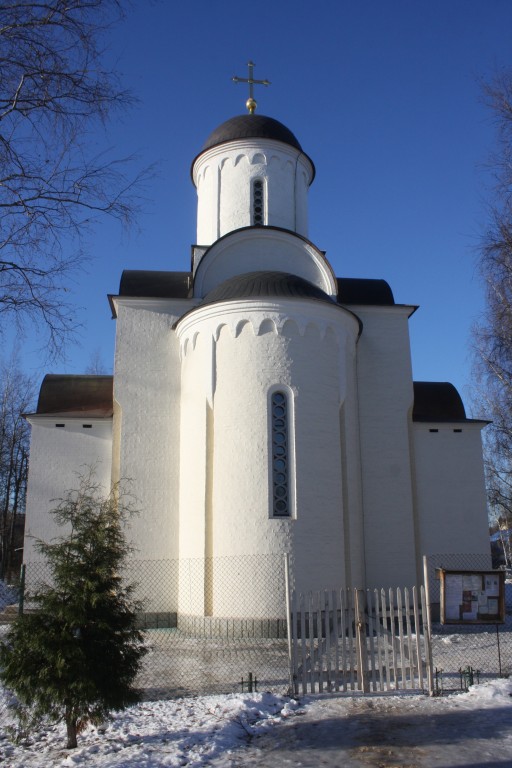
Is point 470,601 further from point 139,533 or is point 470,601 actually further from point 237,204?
point 237,204

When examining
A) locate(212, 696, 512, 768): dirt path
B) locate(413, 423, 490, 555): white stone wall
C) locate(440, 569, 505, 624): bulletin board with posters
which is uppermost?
locate(413, 423, 490, 555): white stone wall

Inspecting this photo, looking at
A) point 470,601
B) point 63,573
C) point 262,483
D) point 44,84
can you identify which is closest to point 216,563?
point 262,483

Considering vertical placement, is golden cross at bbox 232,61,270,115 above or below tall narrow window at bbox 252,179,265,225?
above

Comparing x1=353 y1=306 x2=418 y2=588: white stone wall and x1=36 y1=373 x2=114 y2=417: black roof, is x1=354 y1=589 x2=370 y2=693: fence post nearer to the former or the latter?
x1=353 y1=306 x2=418 y2=588: white stone wall

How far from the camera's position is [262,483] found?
1356 cm

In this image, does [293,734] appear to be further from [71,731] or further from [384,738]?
[71,731]

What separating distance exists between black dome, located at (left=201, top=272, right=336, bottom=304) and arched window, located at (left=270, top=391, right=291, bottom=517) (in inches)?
87.3

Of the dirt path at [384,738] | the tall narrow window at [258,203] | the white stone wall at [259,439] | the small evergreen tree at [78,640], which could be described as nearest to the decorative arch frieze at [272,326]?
the white stone wall at [259,439]

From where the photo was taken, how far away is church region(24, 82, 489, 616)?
13805 millimetres

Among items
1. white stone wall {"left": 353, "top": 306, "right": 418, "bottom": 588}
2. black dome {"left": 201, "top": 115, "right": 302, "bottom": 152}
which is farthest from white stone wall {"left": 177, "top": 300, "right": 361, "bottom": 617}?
black dome {"left": 201, "top": 115, "right": 302, "bottom": 152}

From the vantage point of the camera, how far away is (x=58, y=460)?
16766 mm

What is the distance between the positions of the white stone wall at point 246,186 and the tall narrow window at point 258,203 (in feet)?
0.48

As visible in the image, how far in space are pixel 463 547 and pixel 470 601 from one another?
312 inches

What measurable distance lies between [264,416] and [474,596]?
5965mm
